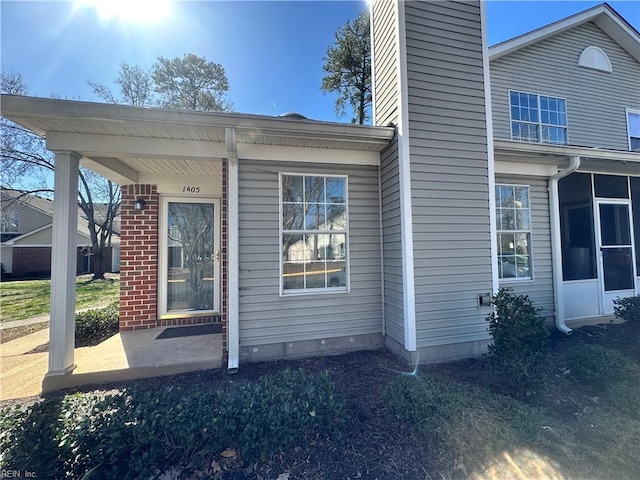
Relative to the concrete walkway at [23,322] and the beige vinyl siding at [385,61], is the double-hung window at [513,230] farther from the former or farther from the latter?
the concrete walkway at [23,322]

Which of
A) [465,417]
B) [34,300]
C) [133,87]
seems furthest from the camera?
[133,87]

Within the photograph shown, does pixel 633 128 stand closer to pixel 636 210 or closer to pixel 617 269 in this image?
pixel 636 210

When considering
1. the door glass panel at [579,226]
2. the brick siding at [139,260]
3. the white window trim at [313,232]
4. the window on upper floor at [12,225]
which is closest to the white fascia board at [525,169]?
the door glass panel at [579,226]

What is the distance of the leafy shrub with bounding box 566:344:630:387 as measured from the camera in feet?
9.93

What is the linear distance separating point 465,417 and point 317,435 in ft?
3.91

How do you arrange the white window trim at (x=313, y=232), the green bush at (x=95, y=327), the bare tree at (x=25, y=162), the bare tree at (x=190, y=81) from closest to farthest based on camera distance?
1. the white window trim at (x=313, y=232)
2. the green bush at (x=95, y=327)
3. the bare tree at (x=25, y=162)
4. the bare tree at (x=190, y=81)

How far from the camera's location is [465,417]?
7.32 feet

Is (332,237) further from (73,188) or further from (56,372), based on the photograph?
(56,372)

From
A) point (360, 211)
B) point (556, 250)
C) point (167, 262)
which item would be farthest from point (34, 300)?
point (556, 250)

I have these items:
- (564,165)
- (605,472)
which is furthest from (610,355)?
(564,165)

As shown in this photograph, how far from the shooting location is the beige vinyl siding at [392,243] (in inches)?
152

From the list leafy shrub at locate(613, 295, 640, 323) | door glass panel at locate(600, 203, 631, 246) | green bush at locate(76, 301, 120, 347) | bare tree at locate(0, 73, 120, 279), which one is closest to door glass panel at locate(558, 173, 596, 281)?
door glass panel at locate(600, 203, 631, 246)

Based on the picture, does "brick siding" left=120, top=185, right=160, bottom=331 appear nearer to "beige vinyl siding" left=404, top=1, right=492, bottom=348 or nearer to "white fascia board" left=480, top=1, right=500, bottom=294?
"beige vinyl siding" left=404, top=1, right=492, bottom=348

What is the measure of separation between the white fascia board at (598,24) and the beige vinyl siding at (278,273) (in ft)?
17.9
